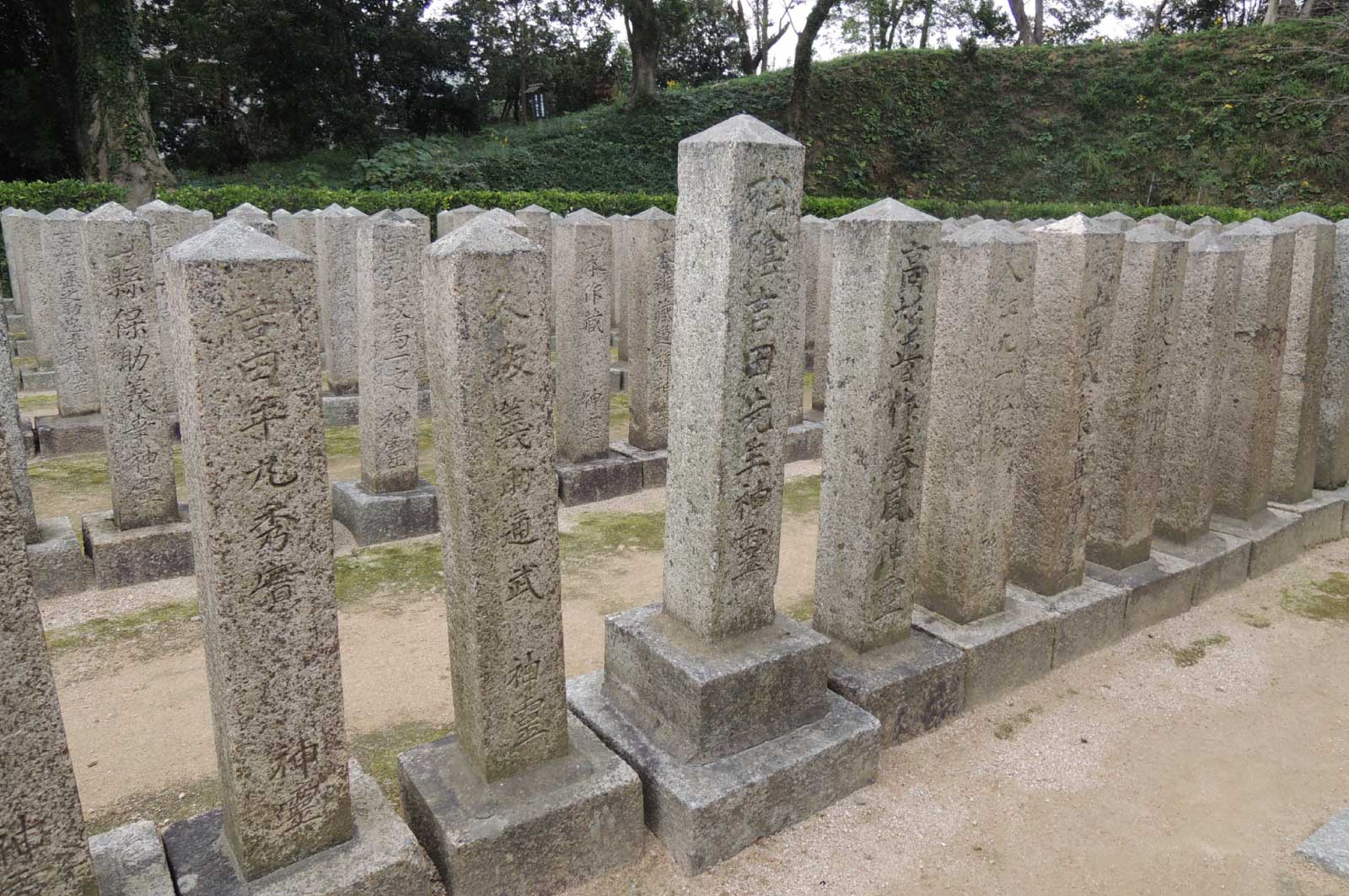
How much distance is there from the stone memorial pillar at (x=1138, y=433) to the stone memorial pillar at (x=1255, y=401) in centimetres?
76

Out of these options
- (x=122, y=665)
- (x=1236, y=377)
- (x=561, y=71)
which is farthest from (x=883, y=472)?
(x=561, y=71)

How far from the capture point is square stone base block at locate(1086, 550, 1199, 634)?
4.28 meters

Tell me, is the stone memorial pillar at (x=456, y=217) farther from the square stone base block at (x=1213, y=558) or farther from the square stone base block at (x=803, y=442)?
the square stone base block at (x=1213, y=558)

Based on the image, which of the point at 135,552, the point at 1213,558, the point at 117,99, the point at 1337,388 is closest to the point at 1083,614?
the point at 1213,558

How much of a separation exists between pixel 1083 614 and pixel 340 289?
634 cm

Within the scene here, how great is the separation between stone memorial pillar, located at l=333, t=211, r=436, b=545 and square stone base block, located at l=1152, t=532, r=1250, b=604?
14.0 feet

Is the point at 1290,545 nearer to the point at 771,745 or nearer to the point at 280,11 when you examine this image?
the point at 771,745

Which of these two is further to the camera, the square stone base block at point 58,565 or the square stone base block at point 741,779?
the square stone base block at point 58,565

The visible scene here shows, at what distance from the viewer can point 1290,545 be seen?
205 inches

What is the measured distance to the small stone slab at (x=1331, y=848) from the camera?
9.01ft

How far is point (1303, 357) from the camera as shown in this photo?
5.04 metres

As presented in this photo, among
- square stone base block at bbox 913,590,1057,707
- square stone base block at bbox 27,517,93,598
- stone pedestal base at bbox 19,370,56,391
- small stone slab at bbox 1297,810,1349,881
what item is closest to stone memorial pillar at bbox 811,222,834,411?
square stone base block at bbox 913,590,1057,707

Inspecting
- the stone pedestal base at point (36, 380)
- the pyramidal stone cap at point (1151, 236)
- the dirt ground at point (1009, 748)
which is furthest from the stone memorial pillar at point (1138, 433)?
the stone pedestal base at point (36, 380)

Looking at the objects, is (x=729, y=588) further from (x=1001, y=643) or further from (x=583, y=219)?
(x=583, y=219)
